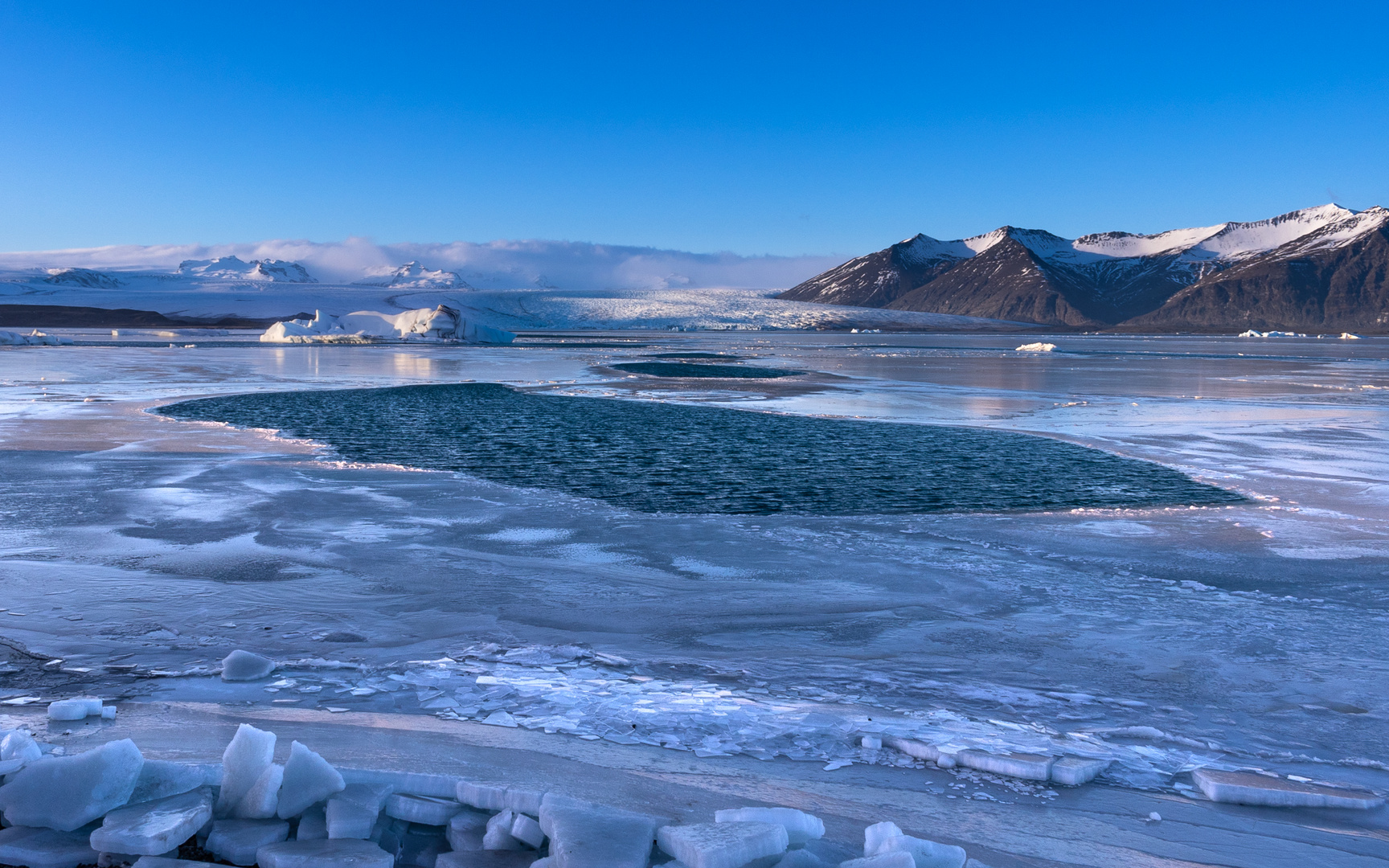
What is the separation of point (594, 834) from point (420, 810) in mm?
499

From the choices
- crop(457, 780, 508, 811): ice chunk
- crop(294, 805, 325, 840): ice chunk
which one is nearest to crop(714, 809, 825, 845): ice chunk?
crop(457, 780, 508, 811): ice chunk

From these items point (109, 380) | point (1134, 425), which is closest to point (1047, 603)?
point (1134, 425)

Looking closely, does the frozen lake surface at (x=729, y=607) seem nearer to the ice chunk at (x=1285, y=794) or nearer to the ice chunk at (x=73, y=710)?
the ice chunk at (x=1285, y=794)

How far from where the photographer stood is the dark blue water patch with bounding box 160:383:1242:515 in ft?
25.4

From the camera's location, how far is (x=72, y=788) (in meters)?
2.59

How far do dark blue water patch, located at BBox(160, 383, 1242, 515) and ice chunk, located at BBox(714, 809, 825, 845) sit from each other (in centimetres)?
465

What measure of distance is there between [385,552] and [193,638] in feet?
5.34

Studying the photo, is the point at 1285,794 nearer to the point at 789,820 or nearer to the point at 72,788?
the point at 789,820

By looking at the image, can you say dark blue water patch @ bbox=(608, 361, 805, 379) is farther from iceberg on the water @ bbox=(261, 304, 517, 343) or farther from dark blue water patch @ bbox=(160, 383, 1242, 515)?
iceberg on the water @ bbox=(261, 304, 517, 343)

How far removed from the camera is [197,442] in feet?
34.6

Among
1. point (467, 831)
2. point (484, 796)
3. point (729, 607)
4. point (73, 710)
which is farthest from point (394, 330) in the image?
point (467, 831)

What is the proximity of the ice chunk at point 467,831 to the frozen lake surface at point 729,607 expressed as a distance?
Answer: 676 millimetres

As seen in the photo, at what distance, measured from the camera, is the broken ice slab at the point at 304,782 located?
8.52ft

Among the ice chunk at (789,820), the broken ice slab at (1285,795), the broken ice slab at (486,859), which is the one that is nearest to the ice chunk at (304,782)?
the broken ice slab at (486,859)
